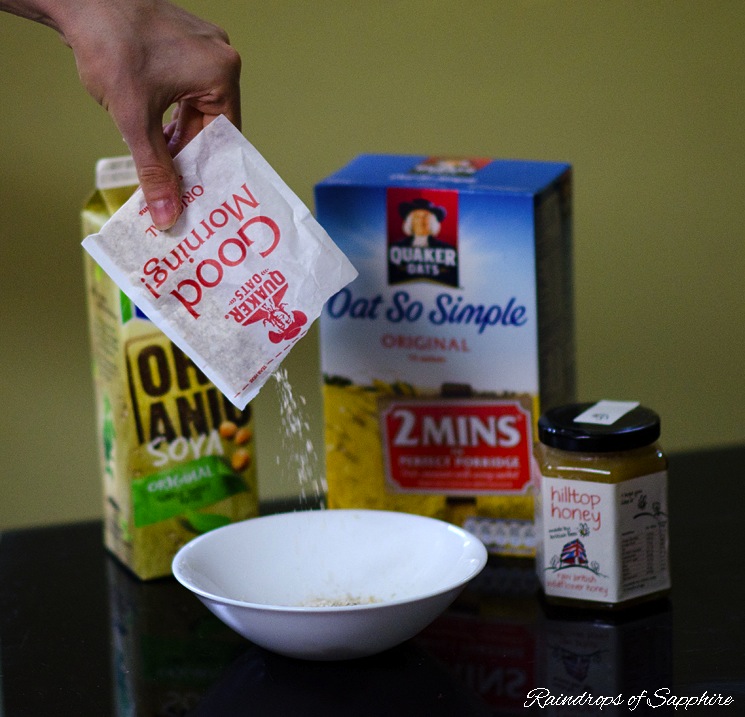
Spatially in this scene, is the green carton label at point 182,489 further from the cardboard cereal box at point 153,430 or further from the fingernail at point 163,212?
the fingernail at point 163,212

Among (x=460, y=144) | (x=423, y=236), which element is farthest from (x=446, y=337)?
(x=460, y=144)

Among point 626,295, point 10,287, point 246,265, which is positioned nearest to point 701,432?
point 626,295

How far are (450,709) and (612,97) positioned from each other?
52.2 inches

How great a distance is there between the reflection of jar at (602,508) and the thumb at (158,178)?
363 millimetres

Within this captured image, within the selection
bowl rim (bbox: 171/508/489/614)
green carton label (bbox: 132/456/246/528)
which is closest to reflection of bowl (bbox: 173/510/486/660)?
bowl rim (bbox: 171/508/489/614)

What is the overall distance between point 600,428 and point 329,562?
0.89 ft

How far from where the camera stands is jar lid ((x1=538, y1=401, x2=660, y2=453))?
952 mm

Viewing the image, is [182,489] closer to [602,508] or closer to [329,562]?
[329,562]

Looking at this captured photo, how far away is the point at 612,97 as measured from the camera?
1.93 meters

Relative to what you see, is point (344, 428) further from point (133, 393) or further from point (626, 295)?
point (626, 295)

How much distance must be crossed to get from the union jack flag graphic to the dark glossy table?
5cm

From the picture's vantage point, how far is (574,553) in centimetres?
98

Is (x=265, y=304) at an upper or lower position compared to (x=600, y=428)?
upper

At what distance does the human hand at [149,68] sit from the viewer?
2.84ft
